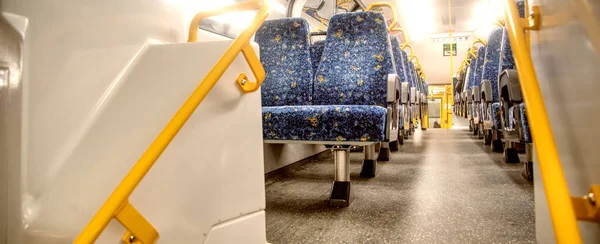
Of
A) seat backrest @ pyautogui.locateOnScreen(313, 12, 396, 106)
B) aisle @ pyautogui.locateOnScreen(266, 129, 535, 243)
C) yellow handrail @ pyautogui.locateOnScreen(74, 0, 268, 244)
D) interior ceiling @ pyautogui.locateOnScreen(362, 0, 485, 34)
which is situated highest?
interior ceiling @ pyautogui.locateOnScreen(362, 0, 485, 34)

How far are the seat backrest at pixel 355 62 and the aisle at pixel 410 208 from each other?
604 mm

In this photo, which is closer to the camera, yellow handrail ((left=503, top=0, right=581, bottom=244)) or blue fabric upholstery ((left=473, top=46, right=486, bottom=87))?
yellow handrail ((left=503, top=0, right=581, bottom=244))

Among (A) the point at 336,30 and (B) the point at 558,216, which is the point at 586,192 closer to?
(B) the point at 558,216

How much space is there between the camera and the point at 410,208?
6.44ft

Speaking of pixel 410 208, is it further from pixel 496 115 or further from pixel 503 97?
pixel 496 115

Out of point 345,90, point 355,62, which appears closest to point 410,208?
point 345,90

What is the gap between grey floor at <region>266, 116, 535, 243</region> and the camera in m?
1.54

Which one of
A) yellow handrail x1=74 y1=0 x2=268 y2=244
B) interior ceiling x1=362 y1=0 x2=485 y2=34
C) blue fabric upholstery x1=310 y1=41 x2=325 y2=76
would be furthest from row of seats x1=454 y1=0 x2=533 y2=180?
interior ceiling x1=362 y1=0 x2=485 y2=34

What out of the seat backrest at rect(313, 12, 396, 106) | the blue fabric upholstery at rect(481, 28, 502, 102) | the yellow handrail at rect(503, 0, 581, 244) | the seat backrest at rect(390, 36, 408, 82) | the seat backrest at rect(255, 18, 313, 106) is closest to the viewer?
the yellow handrail at rect(503, 0, 581, 244)

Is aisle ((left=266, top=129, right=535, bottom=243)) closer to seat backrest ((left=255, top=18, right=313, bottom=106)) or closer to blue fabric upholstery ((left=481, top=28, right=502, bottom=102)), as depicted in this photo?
seat backrest ((left=255, top=18, right=313, bottom=106))

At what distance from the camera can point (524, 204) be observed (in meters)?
1.96

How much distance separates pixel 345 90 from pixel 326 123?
49cm

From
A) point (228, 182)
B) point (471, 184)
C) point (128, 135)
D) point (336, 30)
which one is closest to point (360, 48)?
point (336, 30)

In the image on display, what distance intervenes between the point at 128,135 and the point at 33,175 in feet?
0.75
